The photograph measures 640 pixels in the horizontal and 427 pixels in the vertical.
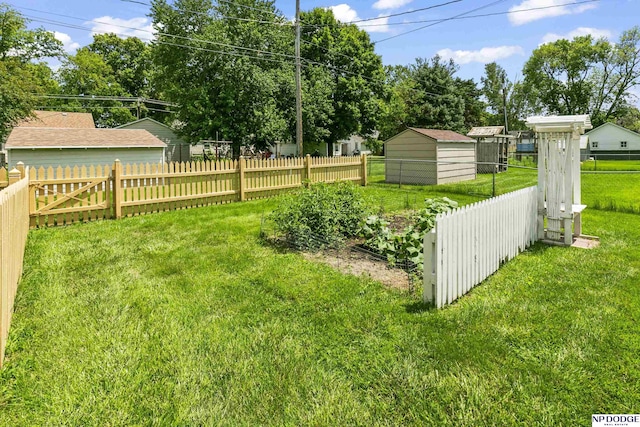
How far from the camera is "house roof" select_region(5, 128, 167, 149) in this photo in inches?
650

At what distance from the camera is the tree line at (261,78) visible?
20.1m

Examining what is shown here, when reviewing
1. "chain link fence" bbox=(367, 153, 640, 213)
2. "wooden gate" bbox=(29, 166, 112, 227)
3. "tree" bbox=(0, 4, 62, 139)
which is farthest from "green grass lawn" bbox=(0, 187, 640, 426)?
"tree" bbox=(0, 4, 62, 139)

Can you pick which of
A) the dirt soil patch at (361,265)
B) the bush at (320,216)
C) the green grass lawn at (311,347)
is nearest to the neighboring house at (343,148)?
the bush at (320,216)

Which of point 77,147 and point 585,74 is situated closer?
point 77,147

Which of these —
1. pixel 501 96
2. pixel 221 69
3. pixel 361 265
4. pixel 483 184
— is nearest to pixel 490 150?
pixel 483 184

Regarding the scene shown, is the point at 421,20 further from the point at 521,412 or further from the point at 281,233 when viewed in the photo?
the point at 521,412

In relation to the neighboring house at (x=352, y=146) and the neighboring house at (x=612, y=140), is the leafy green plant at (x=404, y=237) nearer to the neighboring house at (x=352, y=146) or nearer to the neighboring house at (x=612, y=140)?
the neighboring house at (x=612, y=140)

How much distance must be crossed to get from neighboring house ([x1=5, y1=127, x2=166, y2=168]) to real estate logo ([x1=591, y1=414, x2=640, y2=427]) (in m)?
20.0

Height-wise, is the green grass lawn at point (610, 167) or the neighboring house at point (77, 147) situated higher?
the neighboring house at point (77, 147)

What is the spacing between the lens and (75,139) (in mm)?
17812

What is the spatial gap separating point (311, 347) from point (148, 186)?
7.18 metres

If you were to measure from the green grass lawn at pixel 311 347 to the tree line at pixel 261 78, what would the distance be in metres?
A: 17.0

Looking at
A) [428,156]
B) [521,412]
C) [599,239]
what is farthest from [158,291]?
[428,156]

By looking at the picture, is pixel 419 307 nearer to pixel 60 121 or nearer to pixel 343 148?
pixel 60 121
